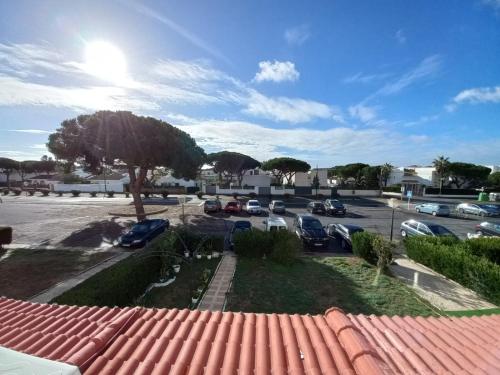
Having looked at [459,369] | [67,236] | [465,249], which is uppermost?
[459,369]

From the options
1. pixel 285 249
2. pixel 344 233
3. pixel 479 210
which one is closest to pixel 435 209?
pixel 479 210

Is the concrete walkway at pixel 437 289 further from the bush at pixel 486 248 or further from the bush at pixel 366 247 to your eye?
the bush at pixel 486 248

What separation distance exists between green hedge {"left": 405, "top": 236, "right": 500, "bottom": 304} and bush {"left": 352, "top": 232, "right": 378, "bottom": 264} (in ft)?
8.57

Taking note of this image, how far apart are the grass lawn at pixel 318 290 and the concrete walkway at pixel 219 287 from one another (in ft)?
1.06

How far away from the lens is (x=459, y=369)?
3.17 meters

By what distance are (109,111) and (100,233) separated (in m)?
10.9

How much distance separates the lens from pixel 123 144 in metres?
21.6

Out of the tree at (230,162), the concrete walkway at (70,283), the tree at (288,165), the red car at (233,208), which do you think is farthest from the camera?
the tree at (288,165)

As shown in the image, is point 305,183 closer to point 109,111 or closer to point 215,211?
point 215,211

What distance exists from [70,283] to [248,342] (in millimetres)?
10398

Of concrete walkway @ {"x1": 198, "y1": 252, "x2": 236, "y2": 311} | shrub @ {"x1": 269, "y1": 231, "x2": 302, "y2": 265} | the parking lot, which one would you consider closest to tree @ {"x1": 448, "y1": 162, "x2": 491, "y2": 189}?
the parking lot

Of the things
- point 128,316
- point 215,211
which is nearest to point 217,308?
point 128,316

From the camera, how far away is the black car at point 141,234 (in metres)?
15.8

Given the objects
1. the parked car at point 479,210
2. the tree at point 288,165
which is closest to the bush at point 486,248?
the parked car at point 479,210
